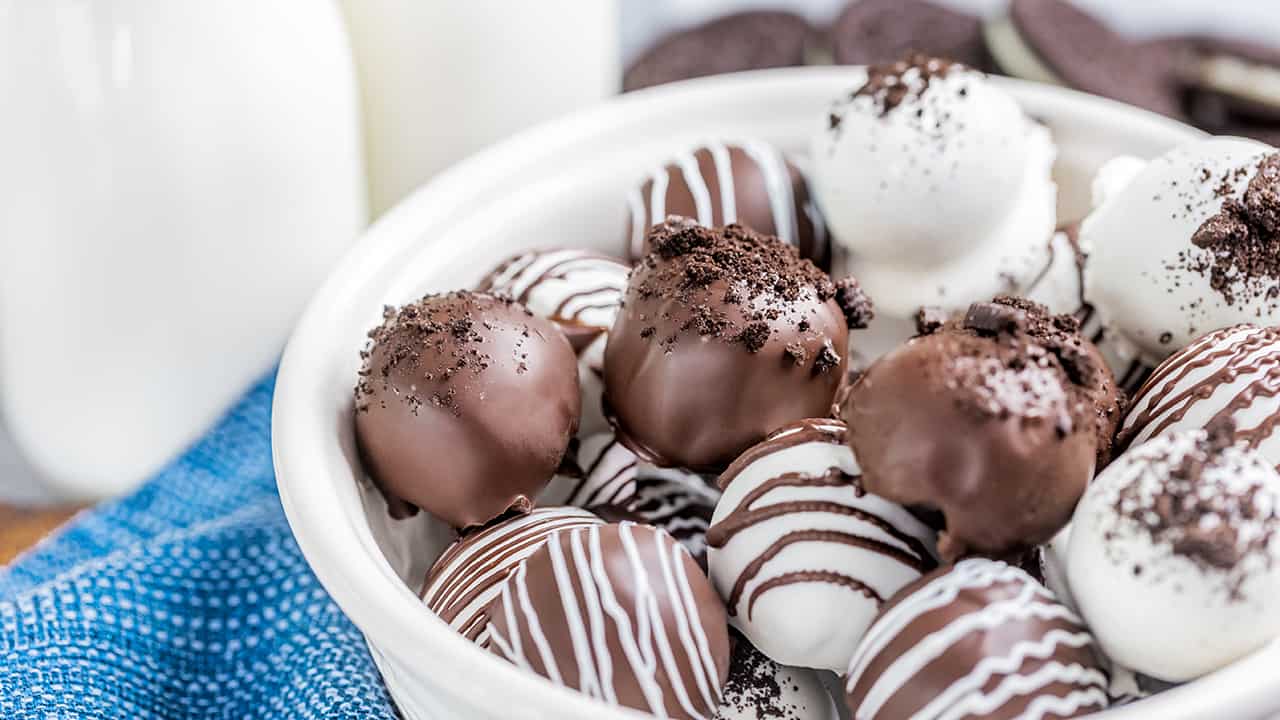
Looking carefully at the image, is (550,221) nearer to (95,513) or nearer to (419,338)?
(419,338)

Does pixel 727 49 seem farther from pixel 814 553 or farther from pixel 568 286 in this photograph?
pixel 814 553

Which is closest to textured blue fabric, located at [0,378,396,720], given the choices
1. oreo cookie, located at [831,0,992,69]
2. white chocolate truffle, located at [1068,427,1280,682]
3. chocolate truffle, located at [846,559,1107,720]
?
chocolate truffle, located at [846,559,1107,720]

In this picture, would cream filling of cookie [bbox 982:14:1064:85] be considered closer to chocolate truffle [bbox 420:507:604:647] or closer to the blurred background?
the blurred background

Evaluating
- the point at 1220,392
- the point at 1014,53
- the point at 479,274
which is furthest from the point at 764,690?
the point at 1014,53

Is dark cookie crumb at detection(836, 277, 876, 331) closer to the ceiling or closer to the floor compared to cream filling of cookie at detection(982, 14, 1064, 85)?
closer to the ceiling

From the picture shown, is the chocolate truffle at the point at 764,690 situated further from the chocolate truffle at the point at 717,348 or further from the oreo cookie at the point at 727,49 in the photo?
the oreo cookie at the point at 727,49

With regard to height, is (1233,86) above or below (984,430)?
below

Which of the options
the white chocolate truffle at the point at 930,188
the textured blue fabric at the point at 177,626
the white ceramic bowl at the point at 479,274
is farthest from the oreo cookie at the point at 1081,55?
the textured blue fabric at the point at 177,626
